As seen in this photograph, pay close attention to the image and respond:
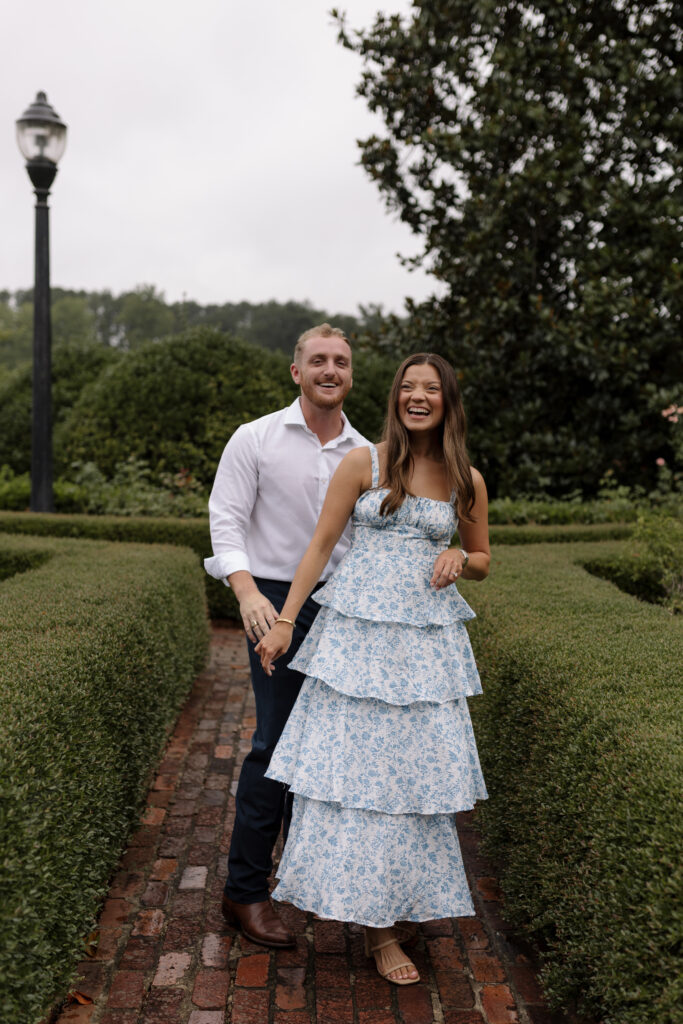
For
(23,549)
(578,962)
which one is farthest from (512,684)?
(23,549)

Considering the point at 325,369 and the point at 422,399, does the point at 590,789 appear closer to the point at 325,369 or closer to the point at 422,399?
the point at 422,399

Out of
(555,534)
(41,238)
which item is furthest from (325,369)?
(41,238)

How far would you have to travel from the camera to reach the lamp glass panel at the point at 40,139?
28.7 feet

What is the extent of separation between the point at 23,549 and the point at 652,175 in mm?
8279

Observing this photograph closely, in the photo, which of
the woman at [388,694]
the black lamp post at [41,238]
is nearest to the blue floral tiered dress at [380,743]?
the woman at [388,694]

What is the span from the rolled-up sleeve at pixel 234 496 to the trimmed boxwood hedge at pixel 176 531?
5204 millimetres

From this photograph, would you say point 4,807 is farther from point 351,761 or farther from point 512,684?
point 512,684

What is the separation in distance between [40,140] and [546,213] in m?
5.60

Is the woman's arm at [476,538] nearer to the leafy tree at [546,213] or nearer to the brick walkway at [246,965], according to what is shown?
the brick walkway at [246,965]

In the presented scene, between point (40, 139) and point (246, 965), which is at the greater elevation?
point (40, 139)

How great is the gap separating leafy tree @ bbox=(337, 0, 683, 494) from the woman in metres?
7.57

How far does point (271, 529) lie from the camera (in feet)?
10.4

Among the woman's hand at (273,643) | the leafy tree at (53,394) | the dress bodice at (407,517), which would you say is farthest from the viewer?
the leafy tree at (53,394)

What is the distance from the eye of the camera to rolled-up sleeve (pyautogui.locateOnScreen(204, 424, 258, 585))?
305 centimetres
